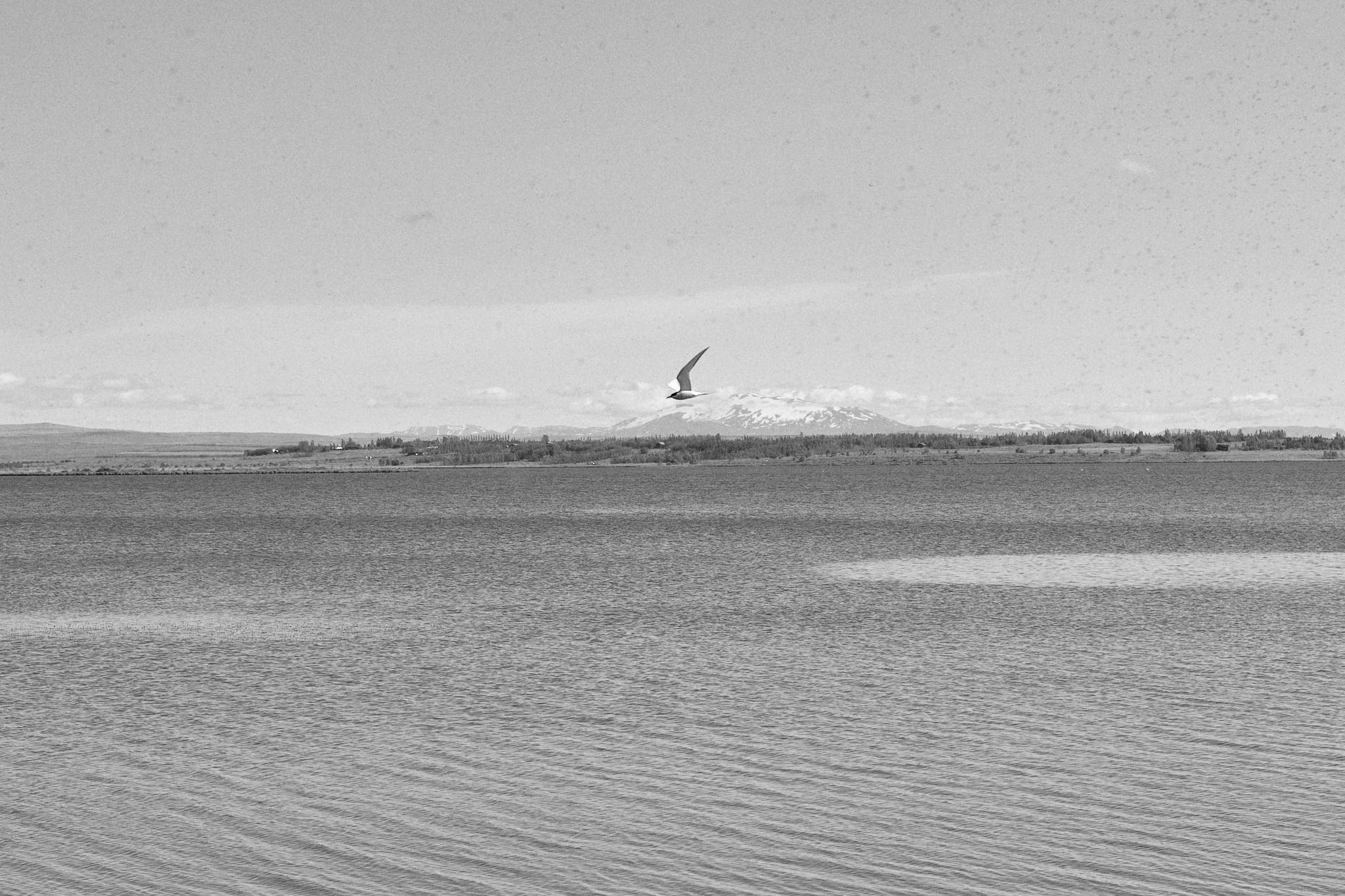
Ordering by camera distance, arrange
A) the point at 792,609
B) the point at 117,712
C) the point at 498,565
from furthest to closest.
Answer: the point at 498,565
the point at 792,609
the point at 117,712

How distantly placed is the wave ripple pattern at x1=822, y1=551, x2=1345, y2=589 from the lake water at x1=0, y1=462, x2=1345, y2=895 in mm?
566

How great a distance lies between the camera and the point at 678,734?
72.5 feet

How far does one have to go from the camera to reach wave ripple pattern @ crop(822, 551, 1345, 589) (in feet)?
167

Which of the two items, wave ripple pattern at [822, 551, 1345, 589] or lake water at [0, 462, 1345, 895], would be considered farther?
wave ripple pattern at [822, 551, 1345, 589]

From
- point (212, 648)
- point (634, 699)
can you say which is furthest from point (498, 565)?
point (634, 699)

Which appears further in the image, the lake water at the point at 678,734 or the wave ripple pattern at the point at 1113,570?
the wave ripple pattern at the point at 1113,570

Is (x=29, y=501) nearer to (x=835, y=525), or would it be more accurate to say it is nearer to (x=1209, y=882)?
(x=835, y=525)

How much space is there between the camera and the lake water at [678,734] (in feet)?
49.6

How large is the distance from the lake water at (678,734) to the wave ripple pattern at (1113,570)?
1.86 feet

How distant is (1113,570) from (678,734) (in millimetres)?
40544

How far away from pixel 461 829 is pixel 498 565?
47.6 meters

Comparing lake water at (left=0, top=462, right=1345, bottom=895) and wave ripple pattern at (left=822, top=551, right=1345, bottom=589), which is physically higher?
lake water at (left=0, top=462, right=1345, bottom=895)

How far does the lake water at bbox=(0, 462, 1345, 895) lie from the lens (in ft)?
49.6

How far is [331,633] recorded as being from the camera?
37219mm
